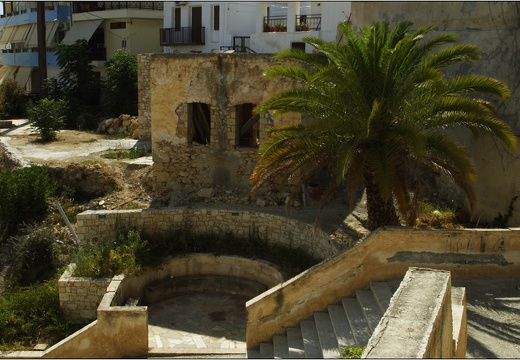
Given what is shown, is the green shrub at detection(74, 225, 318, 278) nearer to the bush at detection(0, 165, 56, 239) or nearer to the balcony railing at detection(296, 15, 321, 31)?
the bush at detection(0, 165, 56, 239)

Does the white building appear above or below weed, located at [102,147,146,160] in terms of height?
above

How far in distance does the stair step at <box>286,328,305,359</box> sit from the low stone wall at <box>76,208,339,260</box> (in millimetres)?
4407

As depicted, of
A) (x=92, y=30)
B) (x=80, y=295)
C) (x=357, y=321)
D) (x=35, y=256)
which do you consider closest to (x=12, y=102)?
(x=92, y=30)

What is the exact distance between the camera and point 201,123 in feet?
54.6

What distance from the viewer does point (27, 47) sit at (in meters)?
38.6

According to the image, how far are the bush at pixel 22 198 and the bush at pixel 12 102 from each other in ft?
54.9

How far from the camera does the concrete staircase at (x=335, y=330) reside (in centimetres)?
831

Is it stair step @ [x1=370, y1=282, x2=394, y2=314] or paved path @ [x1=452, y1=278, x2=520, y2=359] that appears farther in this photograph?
stair step @ [x1=370, y1=282, x2=394, y2=314]

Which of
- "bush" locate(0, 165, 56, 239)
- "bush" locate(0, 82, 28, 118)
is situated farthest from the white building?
"bush" locate(0, 165, 56, 239)

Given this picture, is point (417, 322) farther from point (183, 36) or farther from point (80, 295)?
point (183, 36)

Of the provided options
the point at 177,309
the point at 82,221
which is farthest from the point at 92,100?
the point at 177,309

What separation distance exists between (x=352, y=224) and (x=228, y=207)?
11.4 ft

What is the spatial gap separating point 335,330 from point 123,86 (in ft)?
68.0

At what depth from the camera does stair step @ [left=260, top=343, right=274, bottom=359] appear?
918cm
